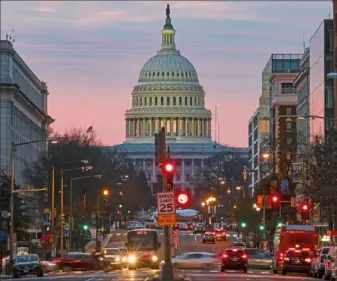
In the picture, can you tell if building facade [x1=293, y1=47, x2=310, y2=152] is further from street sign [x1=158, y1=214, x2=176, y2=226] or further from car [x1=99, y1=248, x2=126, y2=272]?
street sign [x1=158, y1=214, x2=176, y2=226]

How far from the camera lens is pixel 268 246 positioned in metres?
136

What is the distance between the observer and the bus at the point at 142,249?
97.9 m

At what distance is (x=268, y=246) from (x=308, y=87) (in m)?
24.4

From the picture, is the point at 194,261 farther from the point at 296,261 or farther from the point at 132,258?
the point at 132,258

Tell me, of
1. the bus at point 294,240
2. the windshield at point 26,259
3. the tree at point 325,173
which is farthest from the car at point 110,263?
the tree at point 325,173

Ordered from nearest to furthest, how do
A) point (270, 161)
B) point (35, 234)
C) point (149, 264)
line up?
point (149, 264), point (35, 234), point (270, 161)

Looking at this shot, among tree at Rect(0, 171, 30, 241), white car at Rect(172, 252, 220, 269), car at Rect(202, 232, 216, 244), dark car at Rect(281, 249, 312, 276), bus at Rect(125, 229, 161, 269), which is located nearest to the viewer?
dark car at Rect(281, 249, 312, 276)

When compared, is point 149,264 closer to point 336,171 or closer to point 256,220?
point 336,171

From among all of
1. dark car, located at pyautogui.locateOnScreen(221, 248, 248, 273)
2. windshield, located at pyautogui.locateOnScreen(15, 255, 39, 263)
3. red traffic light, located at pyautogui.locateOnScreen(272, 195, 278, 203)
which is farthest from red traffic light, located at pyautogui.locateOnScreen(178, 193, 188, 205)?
red traffic light, located at pyautogui.locateOnScreen(272, 195, 278, 203)

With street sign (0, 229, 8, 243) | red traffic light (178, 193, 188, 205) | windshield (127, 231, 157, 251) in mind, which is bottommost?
red traffic light (178, 193, 188, 205)

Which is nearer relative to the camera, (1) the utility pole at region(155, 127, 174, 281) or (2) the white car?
(1) the utility pole at region(155, 127, 174, 281)

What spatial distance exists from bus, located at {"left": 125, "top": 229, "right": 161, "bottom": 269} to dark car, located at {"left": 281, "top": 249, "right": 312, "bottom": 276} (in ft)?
45.8

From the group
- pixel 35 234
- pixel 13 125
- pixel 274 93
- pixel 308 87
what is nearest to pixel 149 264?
pixel 35 234

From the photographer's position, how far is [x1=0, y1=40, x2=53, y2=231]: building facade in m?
159
